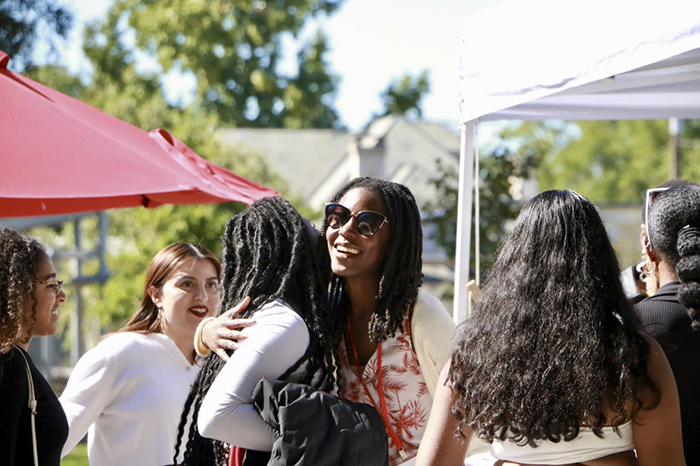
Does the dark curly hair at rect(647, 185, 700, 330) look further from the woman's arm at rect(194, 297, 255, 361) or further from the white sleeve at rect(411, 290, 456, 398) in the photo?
the woman's arm at rect(194, 297, 255, 361)

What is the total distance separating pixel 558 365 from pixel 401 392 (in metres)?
0.66

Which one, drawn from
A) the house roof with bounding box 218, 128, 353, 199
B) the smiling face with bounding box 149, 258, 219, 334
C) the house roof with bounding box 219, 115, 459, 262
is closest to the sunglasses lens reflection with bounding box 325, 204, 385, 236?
the smiling face with bounding box 149, 258, 219, 334

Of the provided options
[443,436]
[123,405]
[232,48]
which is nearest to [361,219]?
[443,436]

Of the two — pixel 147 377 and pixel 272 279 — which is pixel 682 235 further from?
pixel 147 377

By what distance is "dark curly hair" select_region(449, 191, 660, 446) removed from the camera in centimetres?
217

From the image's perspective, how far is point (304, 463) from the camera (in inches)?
93.4

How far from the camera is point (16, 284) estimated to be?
3166 millimetres

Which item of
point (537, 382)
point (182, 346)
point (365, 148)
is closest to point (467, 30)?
point (182, 346)

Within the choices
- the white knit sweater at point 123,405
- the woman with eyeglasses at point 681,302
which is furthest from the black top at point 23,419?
the woman with eyeglasses at point 681,302

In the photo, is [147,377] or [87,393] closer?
[87,393]

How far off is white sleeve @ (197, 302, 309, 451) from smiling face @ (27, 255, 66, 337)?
1.17 m

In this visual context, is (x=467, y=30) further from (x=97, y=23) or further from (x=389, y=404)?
(x=97, y=23)

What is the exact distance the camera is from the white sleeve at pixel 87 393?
3.75m

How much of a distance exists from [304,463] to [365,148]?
32557 millimetres
